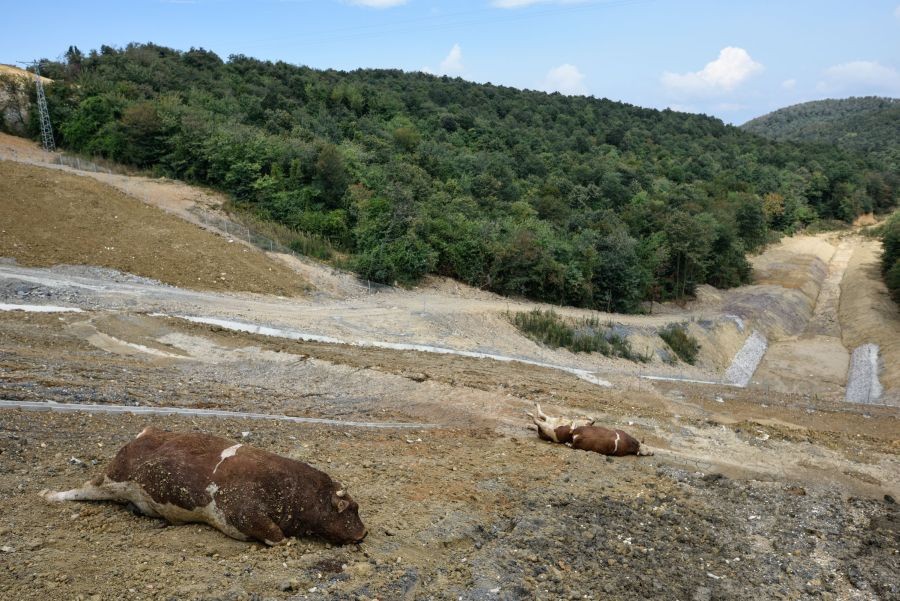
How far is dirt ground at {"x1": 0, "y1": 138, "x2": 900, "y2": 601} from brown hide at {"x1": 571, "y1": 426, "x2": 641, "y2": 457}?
347 millimetres

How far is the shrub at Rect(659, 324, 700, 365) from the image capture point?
28.1 meters

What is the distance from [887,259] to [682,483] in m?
43.1

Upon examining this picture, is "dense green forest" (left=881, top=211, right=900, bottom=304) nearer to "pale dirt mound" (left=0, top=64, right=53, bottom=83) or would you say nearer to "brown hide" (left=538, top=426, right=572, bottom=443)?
"brown hide" (left=538, top=426, right=572, bottom=443)

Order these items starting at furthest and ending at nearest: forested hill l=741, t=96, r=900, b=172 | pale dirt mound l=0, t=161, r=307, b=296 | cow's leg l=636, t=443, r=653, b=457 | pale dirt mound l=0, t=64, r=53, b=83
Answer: forested hill l=741, t=96, r=900, b=172 → pale dirt mound l=0, t=64, r=53, b=83 → pale dirt mound l=0, t=161, r=307, b=296 → cow's leg l=636, t=443, r=653, b=457

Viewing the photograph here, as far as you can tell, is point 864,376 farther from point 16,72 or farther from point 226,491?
point 16,72

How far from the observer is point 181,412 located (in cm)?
1095

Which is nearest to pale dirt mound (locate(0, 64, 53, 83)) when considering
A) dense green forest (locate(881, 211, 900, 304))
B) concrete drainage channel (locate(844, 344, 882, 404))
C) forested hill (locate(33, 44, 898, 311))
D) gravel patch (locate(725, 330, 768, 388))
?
forested hill (locate(33, 44, 898, 311))

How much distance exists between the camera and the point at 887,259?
44844 millimetres

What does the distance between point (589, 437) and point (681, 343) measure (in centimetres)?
1741

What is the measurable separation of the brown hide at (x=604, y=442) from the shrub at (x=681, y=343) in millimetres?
16297

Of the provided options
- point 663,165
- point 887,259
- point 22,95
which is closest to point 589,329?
point 887,259

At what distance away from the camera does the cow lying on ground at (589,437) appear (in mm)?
12672

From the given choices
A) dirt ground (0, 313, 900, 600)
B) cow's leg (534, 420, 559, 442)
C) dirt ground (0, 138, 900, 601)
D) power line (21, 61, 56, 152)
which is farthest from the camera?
power line (21, 61, 56, 152)

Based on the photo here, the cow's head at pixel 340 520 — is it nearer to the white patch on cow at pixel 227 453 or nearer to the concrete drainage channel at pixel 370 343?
the white patch on cow at pixel 227 453
